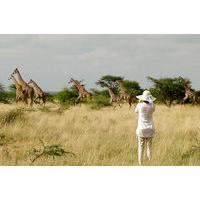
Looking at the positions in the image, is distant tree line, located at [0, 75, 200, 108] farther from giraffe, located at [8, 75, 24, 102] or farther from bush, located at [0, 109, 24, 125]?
bush, located at [0, 109, 24, 125]

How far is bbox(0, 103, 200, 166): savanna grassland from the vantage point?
10.0m

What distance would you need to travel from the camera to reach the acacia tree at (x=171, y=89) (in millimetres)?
28219

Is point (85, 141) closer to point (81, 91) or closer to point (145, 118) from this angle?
point (145, 118)

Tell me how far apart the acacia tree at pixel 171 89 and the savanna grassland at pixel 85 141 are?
1117cm

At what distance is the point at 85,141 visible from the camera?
11.8 m

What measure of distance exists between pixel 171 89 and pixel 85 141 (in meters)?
17.1

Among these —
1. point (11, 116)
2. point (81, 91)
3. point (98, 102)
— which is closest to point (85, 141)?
point (11, 116)

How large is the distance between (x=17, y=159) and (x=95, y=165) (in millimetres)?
1573

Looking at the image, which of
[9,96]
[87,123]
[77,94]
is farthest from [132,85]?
[87,123]

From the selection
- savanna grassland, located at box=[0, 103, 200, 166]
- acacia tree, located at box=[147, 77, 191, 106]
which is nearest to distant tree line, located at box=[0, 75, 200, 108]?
acacia tree, located at box=[147, 77, 191, 106]

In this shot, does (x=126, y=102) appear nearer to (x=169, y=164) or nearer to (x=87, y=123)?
(x=87, y=123)

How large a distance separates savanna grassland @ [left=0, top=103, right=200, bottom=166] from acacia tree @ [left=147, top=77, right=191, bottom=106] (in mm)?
11170

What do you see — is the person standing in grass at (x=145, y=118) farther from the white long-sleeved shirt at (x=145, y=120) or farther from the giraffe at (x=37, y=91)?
the giraffe at (x=37, y=91)

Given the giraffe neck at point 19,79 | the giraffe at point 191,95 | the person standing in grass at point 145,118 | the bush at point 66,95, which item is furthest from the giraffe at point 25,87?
the person standing in grass at point 145,118
